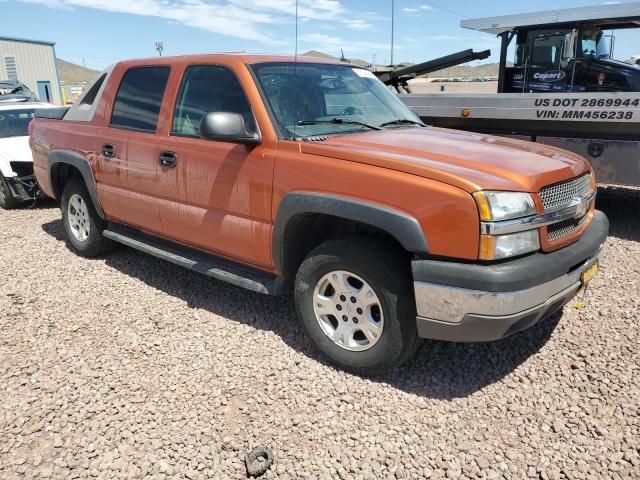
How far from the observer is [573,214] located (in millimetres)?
2943

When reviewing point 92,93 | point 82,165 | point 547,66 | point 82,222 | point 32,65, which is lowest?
point 82,222

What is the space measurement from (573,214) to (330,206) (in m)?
1.36

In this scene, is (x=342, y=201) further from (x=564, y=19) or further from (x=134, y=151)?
(x=564, y=19)

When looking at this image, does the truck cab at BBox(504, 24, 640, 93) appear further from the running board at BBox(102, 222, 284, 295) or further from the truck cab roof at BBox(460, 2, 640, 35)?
the running board at BBox(102, 222, 284, 295)

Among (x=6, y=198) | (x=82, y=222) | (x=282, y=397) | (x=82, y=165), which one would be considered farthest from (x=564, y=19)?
(x=6, y=198)

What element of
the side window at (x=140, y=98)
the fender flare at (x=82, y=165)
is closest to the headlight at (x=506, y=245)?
the side window at (x=140, y=98)

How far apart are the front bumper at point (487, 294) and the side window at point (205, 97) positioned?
1634mm

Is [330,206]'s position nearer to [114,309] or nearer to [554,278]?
[554,278]

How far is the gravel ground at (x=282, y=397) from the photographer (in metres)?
2.54

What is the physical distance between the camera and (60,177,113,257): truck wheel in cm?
517

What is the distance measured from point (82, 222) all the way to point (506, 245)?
4.37 metres

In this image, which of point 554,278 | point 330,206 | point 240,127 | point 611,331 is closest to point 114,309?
point 240,127

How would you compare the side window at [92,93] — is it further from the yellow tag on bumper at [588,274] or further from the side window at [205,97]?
the yellow tag on bumper at [588,274]

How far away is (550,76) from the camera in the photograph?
6.70 meters
